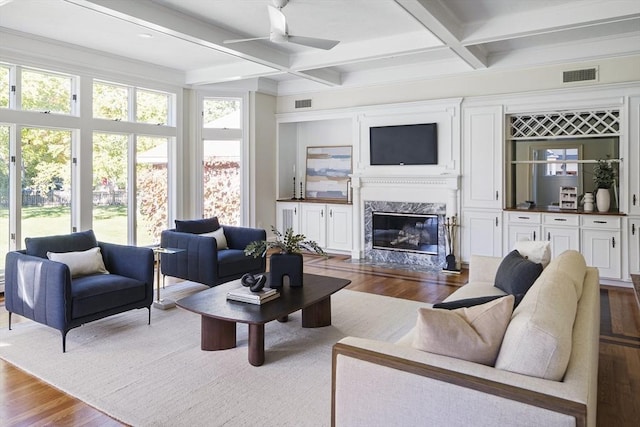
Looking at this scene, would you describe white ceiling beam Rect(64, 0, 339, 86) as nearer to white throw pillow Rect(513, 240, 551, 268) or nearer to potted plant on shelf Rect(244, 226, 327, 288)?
potted plant on shelf Rect(244, 226, 327, 288)

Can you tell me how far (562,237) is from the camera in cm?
575

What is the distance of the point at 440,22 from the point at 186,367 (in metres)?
3.70

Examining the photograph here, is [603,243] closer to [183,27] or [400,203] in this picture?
[400,203]

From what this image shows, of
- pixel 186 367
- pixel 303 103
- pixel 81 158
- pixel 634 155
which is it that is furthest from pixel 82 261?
pixel 634 155

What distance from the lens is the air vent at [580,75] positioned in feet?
18.2

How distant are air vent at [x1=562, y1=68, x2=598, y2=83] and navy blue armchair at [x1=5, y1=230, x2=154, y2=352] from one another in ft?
17.5

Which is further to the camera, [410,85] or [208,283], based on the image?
[410,85]

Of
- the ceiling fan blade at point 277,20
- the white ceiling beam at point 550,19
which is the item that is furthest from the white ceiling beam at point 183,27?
the white ceiling beam at point 550,19

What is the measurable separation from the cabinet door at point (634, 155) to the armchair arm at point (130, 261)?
17.8 feet

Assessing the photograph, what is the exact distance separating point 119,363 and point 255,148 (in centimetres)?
499

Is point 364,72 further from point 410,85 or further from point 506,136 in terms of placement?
point 506,136

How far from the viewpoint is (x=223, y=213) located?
7.66 meters

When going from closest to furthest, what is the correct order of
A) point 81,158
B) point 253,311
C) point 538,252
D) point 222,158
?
1. point 253,311
2. point 538,252
3. point 81,158
4. point 222,158

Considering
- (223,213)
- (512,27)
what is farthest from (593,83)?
(223,213)
